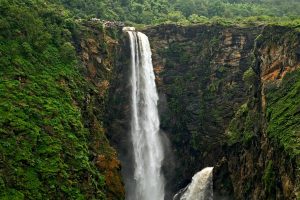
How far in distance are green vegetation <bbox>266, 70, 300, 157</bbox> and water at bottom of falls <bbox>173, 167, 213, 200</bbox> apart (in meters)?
9.33

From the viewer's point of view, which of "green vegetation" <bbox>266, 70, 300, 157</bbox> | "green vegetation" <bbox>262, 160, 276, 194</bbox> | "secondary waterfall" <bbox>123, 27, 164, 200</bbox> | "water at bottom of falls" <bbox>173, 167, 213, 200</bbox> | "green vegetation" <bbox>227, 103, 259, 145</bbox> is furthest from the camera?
"secondary waterfall" <bbox>123, 27, 164, 200</bbox>

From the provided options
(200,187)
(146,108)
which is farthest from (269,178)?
(146,108)

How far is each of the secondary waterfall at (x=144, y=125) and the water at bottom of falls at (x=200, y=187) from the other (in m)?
2.82

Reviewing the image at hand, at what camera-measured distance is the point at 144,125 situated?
42.7 metres

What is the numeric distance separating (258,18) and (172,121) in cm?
1572

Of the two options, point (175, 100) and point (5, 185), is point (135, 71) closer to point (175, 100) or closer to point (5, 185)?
point (175, 100)

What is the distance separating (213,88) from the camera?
1767 inches

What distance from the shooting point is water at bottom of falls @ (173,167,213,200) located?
1464 inches

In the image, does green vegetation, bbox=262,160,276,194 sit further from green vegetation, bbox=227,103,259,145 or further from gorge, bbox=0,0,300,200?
green vegetation, bbox=227,103,259,145

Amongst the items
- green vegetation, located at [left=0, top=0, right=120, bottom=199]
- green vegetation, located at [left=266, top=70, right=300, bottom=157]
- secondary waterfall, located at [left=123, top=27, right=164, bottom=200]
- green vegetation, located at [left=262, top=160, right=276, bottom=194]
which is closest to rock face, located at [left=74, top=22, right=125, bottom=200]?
green vegetation, located at [left=0, top=0, right=120, bottom=199]

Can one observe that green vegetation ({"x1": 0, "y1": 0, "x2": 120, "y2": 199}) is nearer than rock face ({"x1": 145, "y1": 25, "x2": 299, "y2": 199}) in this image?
Yes

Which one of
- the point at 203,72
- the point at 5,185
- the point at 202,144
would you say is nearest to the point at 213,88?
the point at 203,72

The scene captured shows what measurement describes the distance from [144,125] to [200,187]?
26.8 feet

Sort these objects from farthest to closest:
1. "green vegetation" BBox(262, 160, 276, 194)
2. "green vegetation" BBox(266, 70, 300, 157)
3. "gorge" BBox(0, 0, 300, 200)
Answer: "gorge" BBox(0, 0, 300, 200) < "green vegetation" BBox(262, 160, 276, 194) < "green vegetation" BBox(266, 70, 300, 157)
